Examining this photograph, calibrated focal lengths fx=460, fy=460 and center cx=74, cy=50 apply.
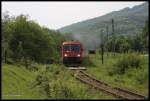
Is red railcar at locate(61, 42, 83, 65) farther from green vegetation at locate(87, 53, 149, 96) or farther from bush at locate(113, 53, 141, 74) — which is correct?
bush at locate(113, 53, 141, 74)

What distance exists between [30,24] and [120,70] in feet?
62.9

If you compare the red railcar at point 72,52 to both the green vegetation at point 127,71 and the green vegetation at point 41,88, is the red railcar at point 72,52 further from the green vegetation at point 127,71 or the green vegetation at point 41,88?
the green vegetation at point 41,88

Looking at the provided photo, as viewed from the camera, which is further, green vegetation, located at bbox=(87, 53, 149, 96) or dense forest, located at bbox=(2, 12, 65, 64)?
dense forest, located at bbox=(2, 12, 65, 64)

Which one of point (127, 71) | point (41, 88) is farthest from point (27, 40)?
point (41, 88)

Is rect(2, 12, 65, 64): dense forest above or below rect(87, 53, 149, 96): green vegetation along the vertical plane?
above

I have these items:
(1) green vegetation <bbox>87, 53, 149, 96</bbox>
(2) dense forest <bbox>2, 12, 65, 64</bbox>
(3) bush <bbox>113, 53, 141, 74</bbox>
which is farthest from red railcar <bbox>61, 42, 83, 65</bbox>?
(3) bush <bbox>113, 53, 141, 74</bbox>

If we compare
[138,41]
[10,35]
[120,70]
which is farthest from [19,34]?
[138,41]

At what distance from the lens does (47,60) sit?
4997cm

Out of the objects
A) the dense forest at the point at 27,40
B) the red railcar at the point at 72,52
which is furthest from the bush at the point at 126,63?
the dense forest at the point at 27,40

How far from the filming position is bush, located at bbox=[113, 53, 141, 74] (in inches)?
1403

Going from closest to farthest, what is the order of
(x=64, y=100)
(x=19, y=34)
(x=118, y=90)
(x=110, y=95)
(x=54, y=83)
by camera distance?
(x=64, y=100) < (x=54, y=83) < (x=110, y=95) < (x=118, y=90) < (x=19, y=34)

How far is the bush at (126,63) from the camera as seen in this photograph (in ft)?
117

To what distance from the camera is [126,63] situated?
36.1 metres

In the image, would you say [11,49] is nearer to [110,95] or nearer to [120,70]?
[120,70]
